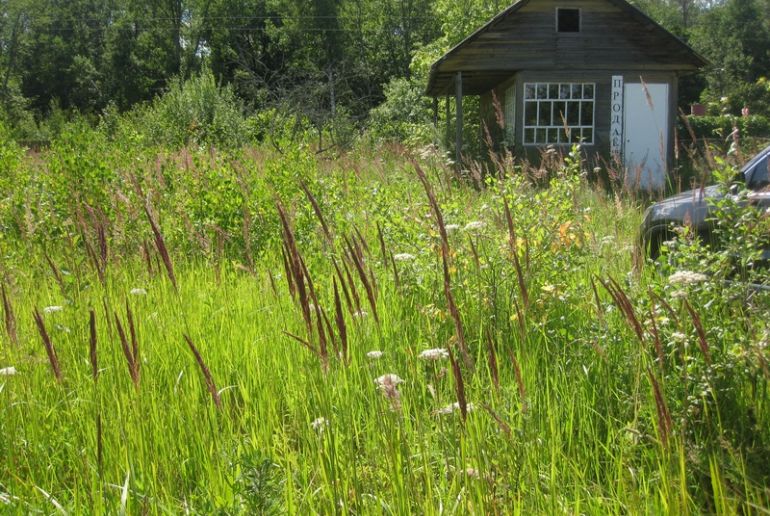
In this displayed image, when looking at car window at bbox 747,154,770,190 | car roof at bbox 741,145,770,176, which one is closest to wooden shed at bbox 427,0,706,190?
car roof at bbox 741,145,770,176

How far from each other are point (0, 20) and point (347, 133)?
52.3 meters

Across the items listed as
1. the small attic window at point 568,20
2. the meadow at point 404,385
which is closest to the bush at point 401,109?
the small attic window at point 568,20

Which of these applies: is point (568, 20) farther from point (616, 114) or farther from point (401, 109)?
point (401, 109)

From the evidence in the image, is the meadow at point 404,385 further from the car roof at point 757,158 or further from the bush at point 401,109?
the bush at point 401,109

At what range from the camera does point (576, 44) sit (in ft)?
63.1

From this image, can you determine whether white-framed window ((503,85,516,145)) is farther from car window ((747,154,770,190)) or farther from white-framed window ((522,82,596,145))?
car window ((747,154,770,190))

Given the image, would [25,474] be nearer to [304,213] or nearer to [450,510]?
[450,510]

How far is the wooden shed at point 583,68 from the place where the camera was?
18641 mm

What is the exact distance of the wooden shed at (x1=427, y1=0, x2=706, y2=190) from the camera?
18641mm

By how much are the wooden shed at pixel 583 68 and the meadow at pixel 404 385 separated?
1522 centimetres

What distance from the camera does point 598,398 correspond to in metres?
2.56

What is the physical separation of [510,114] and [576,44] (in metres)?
3.05

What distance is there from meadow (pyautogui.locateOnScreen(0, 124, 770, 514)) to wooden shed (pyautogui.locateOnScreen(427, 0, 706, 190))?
49.9 ft

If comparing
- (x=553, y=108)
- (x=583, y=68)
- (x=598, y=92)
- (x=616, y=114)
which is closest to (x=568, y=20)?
(x=583, y=68)
